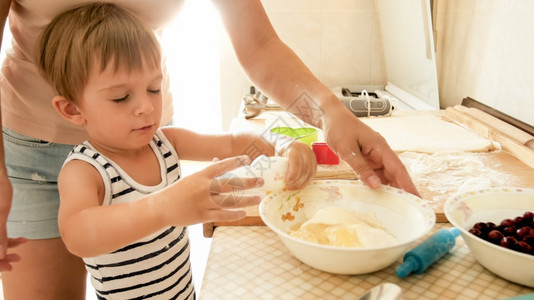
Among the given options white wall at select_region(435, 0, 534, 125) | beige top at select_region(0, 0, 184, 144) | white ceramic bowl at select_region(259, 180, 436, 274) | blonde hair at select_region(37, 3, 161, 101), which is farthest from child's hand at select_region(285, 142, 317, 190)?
white wall at select_region(435, 0, 534, 125)

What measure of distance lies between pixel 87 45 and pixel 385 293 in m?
0.68

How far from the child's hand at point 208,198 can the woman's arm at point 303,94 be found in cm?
29

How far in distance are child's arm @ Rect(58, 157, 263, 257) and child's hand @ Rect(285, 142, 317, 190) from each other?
0.45 feet

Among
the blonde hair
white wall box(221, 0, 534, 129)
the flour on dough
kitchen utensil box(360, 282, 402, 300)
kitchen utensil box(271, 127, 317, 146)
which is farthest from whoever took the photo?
white wall box(221, 0, 534, 129)

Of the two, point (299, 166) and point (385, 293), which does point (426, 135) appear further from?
point (385, 293)

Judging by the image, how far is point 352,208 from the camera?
833 mm

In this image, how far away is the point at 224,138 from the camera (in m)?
1.09

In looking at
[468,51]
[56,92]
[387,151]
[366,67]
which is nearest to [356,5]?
[366,67]

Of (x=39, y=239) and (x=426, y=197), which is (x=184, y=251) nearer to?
(x=39, y=239)

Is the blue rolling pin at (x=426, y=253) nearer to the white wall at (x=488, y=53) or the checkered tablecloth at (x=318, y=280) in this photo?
the checkered tablecloth at (x=318, y=280)

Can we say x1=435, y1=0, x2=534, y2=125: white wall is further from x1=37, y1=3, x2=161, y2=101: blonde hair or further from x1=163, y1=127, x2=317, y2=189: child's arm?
x1=37, y1=3, x2=161, y2=101: blonde hair

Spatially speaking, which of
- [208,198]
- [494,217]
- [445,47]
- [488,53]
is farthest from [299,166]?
[445,47]

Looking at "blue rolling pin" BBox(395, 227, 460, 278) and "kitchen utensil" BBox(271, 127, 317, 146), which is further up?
"blue rolling pin" BBox(395, 227, 460, 278)

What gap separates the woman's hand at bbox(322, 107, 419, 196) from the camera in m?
0.86
